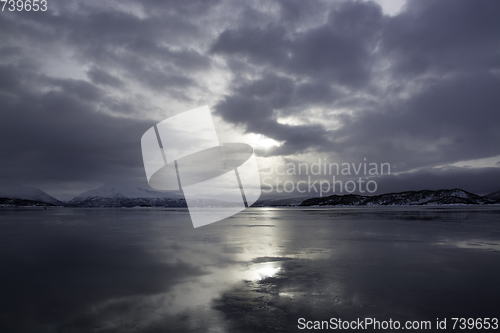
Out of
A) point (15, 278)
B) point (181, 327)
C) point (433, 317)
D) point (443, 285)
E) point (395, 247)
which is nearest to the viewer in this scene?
point (181, 327)

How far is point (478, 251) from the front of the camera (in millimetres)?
13055

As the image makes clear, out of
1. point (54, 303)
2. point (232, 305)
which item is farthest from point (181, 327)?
point (54, 303)

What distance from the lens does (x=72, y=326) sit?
5508 millimetres

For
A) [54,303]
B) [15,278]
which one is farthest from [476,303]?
[15,278]

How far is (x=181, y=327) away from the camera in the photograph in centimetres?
540

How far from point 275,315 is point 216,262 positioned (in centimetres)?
572

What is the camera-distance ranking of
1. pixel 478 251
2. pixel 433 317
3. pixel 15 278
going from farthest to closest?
pixel 478 251
pixel 15 278
pixel 433 317

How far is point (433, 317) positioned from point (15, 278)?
11.6 m

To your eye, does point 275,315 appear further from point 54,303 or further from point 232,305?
point 54,303

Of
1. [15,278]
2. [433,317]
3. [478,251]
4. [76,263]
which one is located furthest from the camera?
[478,251]

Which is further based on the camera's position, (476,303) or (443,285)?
(443,285)

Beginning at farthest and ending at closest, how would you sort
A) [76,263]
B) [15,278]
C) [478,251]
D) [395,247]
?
[395,247], [478,251], [76,263], [15,278]

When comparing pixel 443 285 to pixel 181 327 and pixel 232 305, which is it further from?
pixel 181 327

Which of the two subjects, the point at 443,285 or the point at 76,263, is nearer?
the point at 443,285
